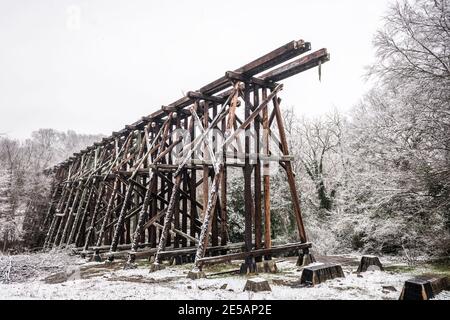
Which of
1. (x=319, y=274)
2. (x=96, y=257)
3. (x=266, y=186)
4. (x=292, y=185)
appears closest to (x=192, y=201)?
(x=266, y=186)

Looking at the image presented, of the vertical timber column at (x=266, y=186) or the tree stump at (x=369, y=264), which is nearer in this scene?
the tree stump at (x=369, y=264)

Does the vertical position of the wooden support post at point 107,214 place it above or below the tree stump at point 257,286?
above

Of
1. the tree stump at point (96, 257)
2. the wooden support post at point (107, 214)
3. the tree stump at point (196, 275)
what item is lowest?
the tree stump at point (96, 257)

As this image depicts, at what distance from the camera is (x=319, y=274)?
5.51m

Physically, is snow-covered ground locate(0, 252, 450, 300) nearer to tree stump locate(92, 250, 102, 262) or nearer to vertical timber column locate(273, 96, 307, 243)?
vertical timber column locate(273, 96, 307, 243)

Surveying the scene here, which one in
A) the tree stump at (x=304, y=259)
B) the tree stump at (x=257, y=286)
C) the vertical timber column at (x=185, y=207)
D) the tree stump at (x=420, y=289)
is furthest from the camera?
the vertical timber column at (x=185, y=207)

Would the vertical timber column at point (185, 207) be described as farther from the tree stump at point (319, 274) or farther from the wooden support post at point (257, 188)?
the tree stump at point (319, 274)

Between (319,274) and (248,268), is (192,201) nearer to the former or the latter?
(248,268)

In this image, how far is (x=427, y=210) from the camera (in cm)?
859

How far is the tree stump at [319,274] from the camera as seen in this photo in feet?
17.7

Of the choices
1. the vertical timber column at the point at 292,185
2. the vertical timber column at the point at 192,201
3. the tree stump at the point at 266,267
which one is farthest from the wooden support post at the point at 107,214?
the vertical timber column at the point at 292,185

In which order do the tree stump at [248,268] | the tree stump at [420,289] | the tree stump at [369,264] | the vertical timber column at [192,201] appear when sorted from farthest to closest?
the vertical timber column at [192,201]
the tree stump at [248,268]
the tree stump at [369,264]
the tree stump at [420,289]

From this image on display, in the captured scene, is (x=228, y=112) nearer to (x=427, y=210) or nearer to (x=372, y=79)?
(x=372, y=79)

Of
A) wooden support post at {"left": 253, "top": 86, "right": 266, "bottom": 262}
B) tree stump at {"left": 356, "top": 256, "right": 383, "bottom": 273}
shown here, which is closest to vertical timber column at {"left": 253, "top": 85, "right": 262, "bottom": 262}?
wooden support post at {"left": 253, "top": 86, "right": 266, "bottom": 262}
